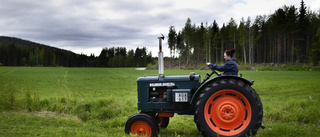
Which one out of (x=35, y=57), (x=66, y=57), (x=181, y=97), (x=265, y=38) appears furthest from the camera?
(x=66, y=57)

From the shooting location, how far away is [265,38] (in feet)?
171

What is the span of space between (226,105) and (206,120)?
459 millimetres

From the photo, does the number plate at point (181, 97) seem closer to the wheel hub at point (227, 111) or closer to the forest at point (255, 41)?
the wheel hub at point (227, 111)

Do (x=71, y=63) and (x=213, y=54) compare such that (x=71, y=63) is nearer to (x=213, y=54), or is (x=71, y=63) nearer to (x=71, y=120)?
(x=213, y=54)

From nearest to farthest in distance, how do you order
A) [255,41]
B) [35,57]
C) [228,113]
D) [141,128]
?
[228,113] → [141,128] → [255,41] → [35,57]

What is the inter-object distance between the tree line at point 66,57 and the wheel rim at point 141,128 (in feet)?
306

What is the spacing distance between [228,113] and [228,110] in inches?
2.2

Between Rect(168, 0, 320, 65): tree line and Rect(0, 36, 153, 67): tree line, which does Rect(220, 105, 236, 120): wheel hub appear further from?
Rect(0, 36, 153, 67): tree line

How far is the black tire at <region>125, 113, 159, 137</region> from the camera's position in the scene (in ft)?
13.9

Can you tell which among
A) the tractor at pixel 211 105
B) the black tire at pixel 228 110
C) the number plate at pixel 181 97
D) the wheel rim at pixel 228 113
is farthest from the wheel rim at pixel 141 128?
the wheel rim at pixel 228 113

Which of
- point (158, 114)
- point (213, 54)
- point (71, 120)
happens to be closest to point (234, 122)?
point (158, 114)

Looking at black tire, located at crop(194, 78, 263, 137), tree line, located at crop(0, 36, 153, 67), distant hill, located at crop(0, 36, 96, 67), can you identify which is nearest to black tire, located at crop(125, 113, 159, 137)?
black tire, located at crop(194, 78, 263, 137)

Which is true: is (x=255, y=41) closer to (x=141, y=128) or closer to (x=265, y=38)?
(x=265, y=38)

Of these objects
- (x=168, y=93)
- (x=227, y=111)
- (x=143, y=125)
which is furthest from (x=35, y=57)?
(x=227, y=111)
